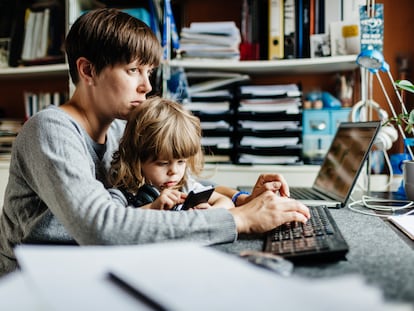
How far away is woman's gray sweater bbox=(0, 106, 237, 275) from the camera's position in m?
0.72

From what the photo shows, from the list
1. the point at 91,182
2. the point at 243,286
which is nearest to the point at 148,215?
the point at 91,182

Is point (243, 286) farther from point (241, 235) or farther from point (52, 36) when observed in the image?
point (52, 36)

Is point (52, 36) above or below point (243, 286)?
above

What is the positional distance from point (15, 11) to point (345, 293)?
2272 mm

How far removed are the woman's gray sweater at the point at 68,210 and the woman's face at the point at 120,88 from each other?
0.12m

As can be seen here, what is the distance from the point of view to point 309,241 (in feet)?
2.36

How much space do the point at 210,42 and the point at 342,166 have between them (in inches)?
32.9

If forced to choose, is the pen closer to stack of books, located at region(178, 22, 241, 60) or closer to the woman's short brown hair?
the woman's short brown hair

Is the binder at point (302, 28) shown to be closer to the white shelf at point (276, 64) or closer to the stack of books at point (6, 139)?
the white shelf at point (276, 64)

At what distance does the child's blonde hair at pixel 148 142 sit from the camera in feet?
3.60

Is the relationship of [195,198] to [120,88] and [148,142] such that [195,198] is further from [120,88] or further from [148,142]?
[120,88]

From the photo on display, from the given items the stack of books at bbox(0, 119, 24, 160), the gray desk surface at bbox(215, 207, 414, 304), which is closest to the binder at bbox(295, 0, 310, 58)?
the gray desk surface at bbox(215, 207, 414, 304)

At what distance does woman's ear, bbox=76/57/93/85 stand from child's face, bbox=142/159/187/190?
0.84 feet

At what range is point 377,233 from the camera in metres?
0.89
